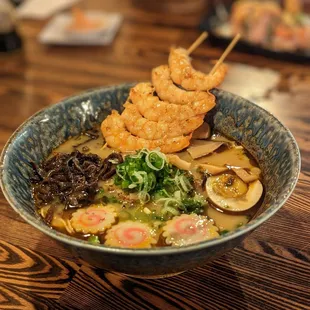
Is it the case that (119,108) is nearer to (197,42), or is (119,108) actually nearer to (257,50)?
(197,42)

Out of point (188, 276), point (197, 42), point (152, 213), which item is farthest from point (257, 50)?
point (188, 276)

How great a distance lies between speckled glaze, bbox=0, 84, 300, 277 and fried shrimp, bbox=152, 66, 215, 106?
0.45ft

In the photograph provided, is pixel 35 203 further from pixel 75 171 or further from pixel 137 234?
pixel 137 234

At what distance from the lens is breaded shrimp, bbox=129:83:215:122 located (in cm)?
184

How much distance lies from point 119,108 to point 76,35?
5.36 ft

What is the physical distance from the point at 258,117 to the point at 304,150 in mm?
464

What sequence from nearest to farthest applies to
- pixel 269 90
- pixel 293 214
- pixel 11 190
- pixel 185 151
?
pixel 11 190 → pixel 293 214 → pixel 185 151 → pixel 269 90

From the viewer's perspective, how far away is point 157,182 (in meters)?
1.67

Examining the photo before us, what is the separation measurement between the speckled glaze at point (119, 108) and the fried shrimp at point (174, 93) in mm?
136

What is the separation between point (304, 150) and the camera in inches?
84.0

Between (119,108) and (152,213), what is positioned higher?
(119,108)

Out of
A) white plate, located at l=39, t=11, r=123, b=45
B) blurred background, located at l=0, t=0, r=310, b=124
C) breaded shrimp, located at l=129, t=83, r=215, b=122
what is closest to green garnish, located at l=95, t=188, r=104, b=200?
breaded shrimp, located at l=129, t=83, r=215, b=122

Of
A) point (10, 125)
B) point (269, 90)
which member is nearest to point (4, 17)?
point (10, 125)

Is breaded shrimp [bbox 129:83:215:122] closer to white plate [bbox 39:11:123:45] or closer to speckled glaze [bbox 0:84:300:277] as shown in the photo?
speckled glaze [bbox 0:84:300:277]
